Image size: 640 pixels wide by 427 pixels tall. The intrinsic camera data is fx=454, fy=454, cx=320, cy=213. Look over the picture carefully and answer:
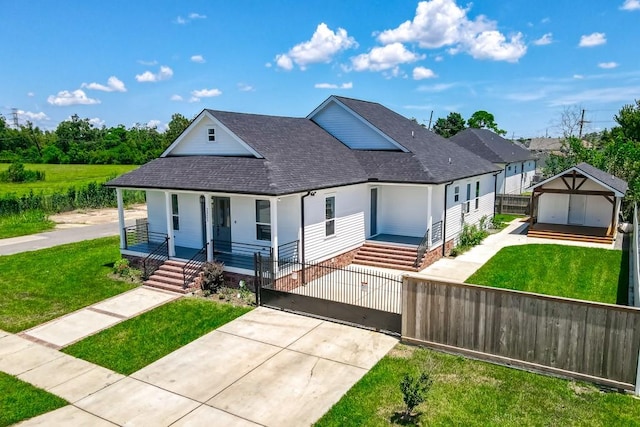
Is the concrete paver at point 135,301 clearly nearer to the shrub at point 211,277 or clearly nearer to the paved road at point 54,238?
the shrub at point 211,277

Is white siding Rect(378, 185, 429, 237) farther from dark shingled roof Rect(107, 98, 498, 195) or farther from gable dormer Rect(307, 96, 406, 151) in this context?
gable dormer Rect(307, 96, 406, 151)

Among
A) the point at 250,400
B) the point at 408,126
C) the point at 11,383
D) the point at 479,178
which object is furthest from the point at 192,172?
the point at 479,178

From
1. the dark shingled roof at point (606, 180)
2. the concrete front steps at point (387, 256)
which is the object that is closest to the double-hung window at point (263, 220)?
the concrete front steps at point (387, 256)

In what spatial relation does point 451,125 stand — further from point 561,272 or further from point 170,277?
point 170,277

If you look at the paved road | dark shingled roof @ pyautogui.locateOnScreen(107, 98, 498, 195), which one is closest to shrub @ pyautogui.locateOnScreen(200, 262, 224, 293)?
dark shingled roof @ pyautogui.locateOnScreen(107, 98, 498, 195)

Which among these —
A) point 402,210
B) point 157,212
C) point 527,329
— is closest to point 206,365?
point 527,329
